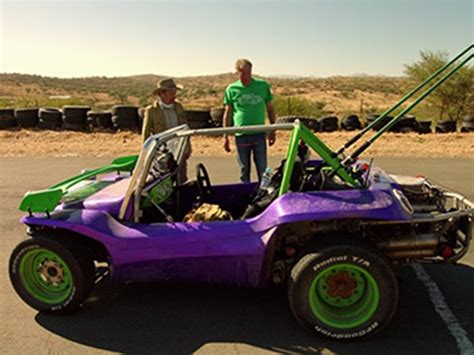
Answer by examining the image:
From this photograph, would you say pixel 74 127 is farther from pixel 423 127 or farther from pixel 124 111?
pixel 423 127

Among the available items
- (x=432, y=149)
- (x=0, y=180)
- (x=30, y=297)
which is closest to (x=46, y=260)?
(x=30, y=297)

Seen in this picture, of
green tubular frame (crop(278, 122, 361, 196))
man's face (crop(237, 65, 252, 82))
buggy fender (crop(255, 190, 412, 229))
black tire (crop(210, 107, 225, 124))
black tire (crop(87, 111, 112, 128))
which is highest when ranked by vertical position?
man's face (crop(237, 65, 252, 82))

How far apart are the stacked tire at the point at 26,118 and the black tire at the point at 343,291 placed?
1425 cm

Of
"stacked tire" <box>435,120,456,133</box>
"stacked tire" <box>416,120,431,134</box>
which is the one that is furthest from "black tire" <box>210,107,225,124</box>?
→ "stacked tire" <box>435,120,456,133</box>

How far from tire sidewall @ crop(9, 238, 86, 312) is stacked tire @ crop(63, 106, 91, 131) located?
12100mm

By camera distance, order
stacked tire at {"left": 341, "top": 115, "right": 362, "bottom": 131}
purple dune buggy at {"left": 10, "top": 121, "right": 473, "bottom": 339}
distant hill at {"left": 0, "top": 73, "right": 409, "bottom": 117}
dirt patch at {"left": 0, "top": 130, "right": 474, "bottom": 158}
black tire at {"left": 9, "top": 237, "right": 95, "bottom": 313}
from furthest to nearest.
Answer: distant hill at {"left": 0, "top": 73, "right": 409, "bottom": 117}, stacked tire at {"left": 341, "top": 115, "right": 362, "bottom": 131}, dirt patch at {"left": 0, "top": 130, "right": 474, "bottom": 158}, black tire at {"left": 9, "top": 237, "right": 95, "bottom": 313}, purple dune buggy at {"left": 10, "top": 121, "right": 473, "bottom": 339}

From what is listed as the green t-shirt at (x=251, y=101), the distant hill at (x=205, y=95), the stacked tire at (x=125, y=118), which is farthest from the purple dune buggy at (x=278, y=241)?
the distant hill at (x=205, y=95)

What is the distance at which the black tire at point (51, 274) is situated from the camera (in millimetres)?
3641

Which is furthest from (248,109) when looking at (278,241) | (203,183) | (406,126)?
(406,126)

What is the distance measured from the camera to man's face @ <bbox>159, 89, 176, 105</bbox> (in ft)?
17.6

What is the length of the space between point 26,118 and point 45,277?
43.0 ft

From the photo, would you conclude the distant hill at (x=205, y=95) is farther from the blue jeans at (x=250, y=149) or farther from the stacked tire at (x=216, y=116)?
the blue jeans at (x=250, y=149)

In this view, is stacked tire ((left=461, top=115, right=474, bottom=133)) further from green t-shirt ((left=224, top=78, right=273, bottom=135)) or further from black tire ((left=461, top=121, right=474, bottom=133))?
green t-shirt ((left=224, top=78, right=273, bottom=135))

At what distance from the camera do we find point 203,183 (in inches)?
178
